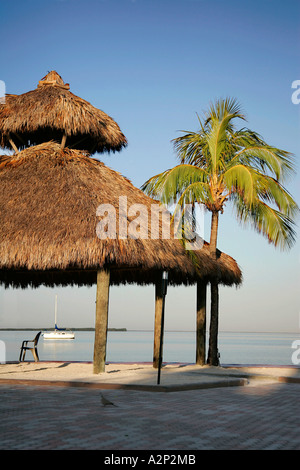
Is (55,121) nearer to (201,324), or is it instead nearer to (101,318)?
(101,318)

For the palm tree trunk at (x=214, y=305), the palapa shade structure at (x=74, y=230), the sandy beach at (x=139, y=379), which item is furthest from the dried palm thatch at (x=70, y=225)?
the sandy beach at (x=139, y=379)

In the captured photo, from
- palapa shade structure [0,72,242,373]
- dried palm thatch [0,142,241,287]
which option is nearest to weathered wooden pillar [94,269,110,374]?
palapa shade structure [0,72,242,373]

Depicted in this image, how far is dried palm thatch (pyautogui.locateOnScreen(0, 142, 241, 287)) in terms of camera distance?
1314 cm

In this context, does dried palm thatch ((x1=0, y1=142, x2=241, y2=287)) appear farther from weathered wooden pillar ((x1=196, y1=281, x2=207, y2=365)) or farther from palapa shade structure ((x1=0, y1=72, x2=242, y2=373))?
weathered wooden pillar ((x1=196, y1=281, x2=207, y2=365))

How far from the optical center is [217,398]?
1019 cm

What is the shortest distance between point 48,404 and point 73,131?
10.3 m

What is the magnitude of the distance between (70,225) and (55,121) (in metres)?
4.85

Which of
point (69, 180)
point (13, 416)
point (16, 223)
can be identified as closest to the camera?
point (13, 416)

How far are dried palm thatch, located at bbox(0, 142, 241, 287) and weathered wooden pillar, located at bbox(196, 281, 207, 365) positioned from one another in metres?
0.43

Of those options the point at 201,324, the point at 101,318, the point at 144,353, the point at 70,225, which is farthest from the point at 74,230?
the point at 144,353

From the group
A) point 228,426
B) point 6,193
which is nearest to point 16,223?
point 6,193

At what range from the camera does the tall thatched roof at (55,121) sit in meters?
17.4

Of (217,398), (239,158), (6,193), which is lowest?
(217,398)
